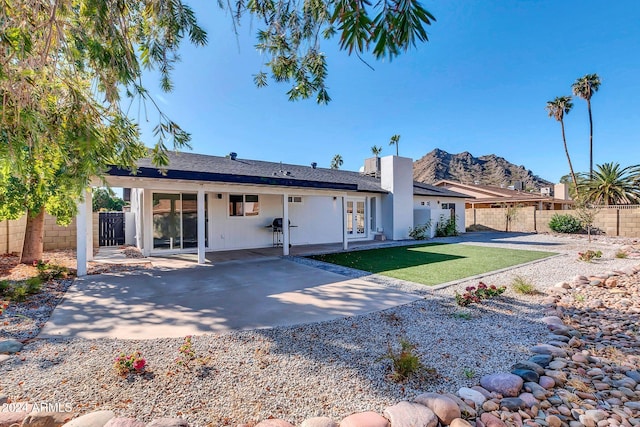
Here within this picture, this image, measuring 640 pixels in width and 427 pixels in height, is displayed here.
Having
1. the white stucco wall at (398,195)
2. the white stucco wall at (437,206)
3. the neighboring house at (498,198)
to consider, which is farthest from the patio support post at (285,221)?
the neighboring house at (498,198)

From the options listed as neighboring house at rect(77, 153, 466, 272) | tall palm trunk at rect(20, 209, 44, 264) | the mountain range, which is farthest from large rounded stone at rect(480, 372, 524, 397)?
the mountain range

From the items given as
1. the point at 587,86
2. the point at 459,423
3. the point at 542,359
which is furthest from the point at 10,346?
the point at 587,86

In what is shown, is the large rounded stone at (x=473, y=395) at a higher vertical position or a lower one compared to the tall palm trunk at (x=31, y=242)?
lower

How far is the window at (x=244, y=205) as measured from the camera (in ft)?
39.5

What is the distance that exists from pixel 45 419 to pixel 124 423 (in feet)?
2.10

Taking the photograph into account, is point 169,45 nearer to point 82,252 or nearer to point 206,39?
point 206,39

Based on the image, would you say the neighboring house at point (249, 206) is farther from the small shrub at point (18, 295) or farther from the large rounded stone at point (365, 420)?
the large rounded stone at point (365, 420)

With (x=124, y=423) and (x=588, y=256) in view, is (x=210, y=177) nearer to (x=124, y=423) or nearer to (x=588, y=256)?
(x=124, y=423)

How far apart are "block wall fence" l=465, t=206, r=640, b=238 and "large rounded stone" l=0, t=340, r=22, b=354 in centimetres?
2616

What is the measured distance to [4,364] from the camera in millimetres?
3004

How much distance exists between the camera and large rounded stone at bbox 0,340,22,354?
3279 mm

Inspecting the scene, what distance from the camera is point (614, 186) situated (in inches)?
899

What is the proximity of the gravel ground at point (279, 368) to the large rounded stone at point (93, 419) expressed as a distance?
126 mm

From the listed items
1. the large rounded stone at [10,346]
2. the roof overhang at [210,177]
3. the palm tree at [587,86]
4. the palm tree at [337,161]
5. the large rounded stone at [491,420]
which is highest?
the palm tree at [587,86]
